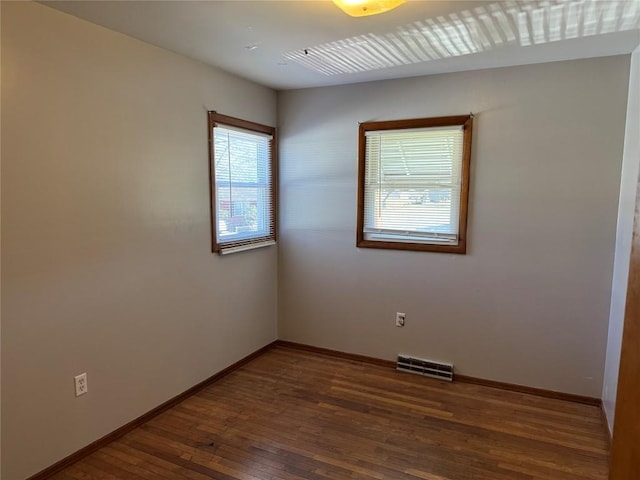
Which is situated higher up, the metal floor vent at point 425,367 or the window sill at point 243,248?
the window sill at point 243,248

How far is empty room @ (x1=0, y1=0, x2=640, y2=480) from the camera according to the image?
198cm

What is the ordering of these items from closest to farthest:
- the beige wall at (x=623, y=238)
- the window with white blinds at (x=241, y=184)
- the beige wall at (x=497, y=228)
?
the beige wall at (x=623, y=238) < the beige wall at (x=497, y=228) < the window with white blinds at (x=241, y=184)

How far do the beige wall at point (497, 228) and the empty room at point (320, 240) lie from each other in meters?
0.02

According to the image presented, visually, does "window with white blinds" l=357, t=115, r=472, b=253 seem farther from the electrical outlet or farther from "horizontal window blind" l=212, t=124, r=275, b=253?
the electrical outlet

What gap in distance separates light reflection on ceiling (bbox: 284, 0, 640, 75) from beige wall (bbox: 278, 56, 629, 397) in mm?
498

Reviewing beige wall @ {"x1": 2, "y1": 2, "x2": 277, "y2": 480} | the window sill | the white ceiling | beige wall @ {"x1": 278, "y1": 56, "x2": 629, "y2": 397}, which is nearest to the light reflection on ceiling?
the white ceiling

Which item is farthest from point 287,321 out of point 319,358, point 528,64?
point 528,64

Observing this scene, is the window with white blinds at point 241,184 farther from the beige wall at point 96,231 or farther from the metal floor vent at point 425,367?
the metal floor vent at point 425,367

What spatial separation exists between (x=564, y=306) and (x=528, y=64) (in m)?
1.73

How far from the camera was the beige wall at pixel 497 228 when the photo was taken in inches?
107

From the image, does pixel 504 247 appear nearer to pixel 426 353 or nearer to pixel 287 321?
pixel 426 353

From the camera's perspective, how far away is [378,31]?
2.25 m

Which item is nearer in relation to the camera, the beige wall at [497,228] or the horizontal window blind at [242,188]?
the beige wall at [497,228]

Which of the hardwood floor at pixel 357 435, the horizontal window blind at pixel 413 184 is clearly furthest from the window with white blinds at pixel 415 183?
the hardwood floor at pixel 357 435
